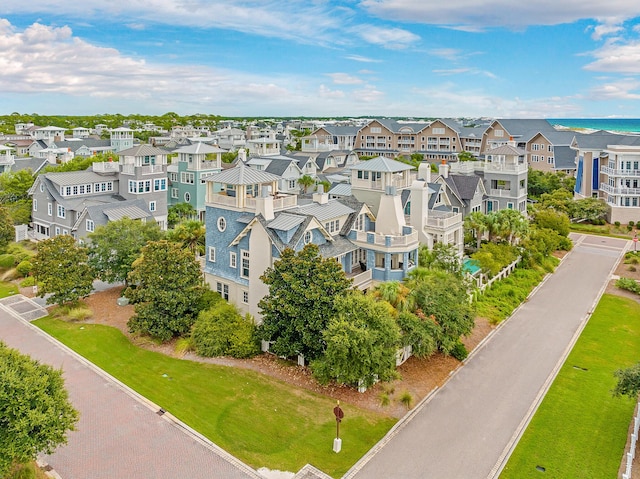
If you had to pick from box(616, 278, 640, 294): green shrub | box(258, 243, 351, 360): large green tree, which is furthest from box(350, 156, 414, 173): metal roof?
box(616, 278, 640, 294): green shrub

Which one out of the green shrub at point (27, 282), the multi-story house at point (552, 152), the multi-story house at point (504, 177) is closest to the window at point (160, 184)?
the green shrub at point (27, 282)

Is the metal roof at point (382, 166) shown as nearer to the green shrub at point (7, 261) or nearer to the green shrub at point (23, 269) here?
the green shrub at point (23, 269)

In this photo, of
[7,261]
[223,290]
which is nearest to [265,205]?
[223,290]

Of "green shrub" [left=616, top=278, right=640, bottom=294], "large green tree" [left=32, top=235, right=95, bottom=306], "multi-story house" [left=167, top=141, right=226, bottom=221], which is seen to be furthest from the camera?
"multi-story house" [left=167, top=141, right=226, bottom=221]

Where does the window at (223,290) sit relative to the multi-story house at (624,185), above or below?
below

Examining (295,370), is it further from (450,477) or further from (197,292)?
(450,477)

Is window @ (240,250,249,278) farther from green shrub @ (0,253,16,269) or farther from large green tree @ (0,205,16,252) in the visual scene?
large green tree @ (0,205,16,252)
